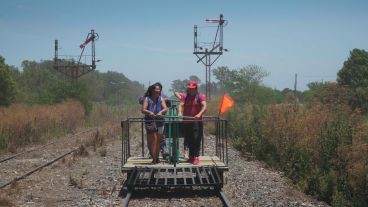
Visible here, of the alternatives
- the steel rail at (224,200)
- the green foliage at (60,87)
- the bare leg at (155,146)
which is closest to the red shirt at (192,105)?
the bare leg at (155,146)

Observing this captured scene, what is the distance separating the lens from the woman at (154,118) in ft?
33.7

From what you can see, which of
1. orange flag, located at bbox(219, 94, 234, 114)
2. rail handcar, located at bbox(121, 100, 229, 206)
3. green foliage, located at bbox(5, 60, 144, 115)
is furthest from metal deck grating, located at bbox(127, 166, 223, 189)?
green foliage, located at bbox(5, 60, 144, 115)

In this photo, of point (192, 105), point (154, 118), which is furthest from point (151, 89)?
point (192, 105)

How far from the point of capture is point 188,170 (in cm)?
1046

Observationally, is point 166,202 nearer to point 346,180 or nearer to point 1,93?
point 346,180

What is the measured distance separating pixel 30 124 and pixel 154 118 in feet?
45.3

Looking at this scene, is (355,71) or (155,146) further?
(355,71)

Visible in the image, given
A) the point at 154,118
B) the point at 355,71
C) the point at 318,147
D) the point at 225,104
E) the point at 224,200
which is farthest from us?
the point at 355,71

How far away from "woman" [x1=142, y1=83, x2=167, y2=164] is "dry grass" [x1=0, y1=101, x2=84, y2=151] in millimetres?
10345

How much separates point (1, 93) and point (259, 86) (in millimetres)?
27024

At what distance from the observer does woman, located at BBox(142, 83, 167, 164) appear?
1026 cm

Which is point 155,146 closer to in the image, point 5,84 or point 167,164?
point 167,164

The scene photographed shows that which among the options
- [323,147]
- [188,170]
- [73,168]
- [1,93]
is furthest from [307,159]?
[1,93]

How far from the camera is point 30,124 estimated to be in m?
22.3
